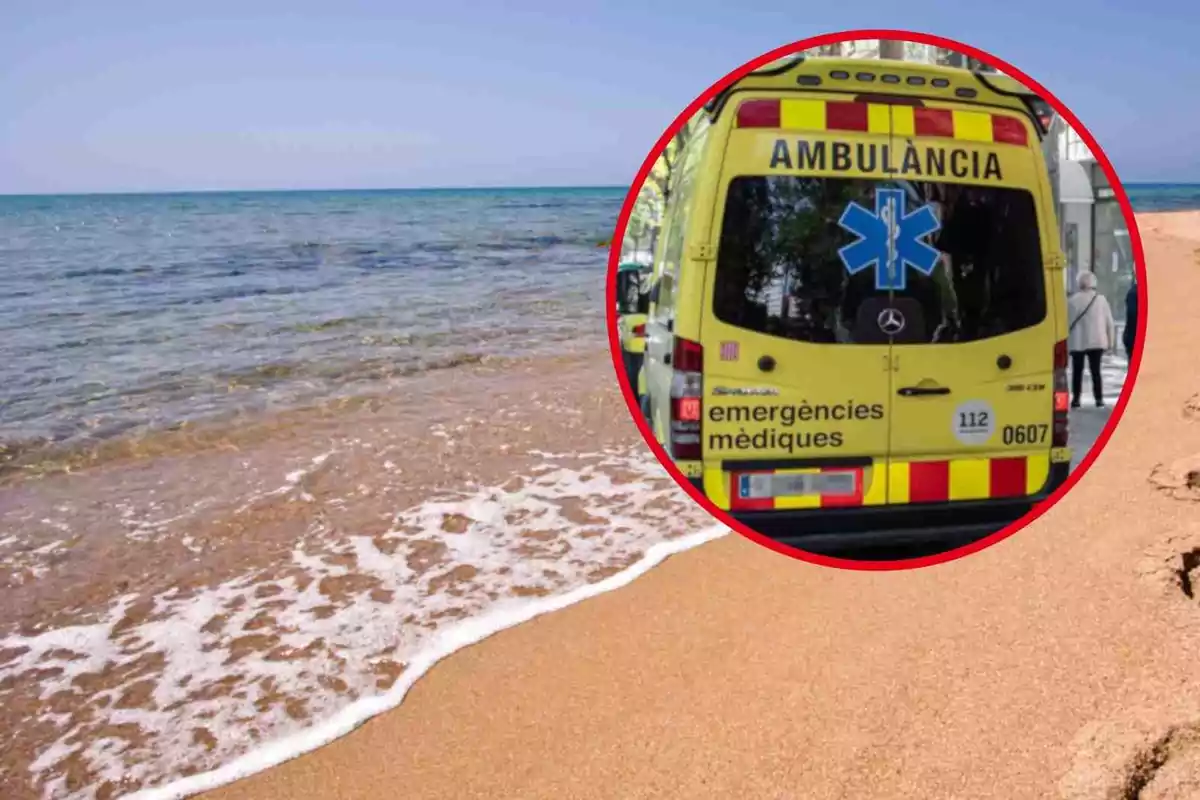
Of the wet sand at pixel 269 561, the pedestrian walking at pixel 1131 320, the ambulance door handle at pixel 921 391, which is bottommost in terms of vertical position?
the wet sand at pixel 269 561

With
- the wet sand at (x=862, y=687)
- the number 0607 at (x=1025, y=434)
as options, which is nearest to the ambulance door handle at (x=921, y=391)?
the number 0607 at (x=1025, y=434)

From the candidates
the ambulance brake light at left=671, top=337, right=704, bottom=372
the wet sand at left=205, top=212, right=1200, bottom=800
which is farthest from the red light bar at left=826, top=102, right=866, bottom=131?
the wet sand at left=205, top=212, right=1200, bottom=800

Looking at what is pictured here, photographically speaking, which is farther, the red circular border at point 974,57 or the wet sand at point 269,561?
the wet sand at point 269,561

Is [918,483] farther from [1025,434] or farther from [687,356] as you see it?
[687,356]

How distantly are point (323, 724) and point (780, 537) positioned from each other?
75.8 inches

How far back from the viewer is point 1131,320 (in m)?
1.29

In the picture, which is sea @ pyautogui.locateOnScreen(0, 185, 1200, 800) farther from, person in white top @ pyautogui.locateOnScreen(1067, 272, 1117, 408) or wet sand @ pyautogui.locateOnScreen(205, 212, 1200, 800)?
wet sand @ pyautogui.locateOnScreen(205, 212, 1200, 800)

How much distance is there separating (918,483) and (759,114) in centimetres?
57

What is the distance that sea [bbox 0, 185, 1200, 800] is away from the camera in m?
2.91

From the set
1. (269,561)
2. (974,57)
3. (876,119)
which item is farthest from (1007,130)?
(269,561)

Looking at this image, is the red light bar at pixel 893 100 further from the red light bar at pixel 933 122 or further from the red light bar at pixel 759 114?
the red light bar at pixel 759 114

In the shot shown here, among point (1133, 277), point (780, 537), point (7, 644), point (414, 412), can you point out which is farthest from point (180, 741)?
point (414, 412)

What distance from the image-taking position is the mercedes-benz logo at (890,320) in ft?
4.09

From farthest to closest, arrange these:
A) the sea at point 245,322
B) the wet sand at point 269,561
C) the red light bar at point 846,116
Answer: the sea at point 245,322 → the wet sand at point 269,561 → the red light bar at point 846,116
